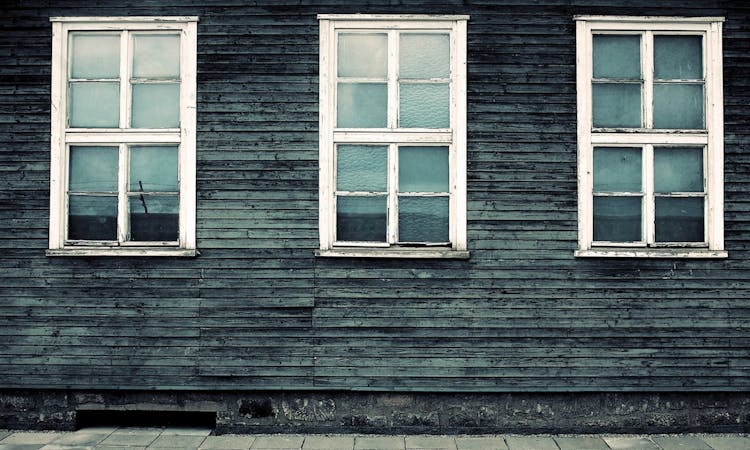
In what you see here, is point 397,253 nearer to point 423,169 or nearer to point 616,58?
point 423,169

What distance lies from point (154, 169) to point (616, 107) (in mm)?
4592

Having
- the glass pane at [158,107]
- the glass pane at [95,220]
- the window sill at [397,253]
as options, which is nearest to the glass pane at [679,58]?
the window sill at [397,253]

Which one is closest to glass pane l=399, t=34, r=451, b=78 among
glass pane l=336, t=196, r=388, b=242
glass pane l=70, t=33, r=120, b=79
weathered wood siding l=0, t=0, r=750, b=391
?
weathered wood siding l=0, t=0, r=750, b=391

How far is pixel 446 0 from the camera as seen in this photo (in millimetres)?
6078

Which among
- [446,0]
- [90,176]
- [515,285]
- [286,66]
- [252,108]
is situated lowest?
[515,285]

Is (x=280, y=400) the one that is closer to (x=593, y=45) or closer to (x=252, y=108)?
(x=252, y=108)

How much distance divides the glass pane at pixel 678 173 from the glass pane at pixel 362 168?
105 inches

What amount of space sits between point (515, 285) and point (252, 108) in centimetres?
308

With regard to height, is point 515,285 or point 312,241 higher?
point 312,241

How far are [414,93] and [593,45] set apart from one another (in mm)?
1829

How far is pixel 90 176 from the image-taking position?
20.1 ft

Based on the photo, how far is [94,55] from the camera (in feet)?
20.3

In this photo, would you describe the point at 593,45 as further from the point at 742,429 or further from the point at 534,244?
the point at 742,429

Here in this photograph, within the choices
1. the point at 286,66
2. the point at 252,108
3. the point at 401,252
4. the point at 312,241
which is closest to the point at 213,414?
the point at 312,241
